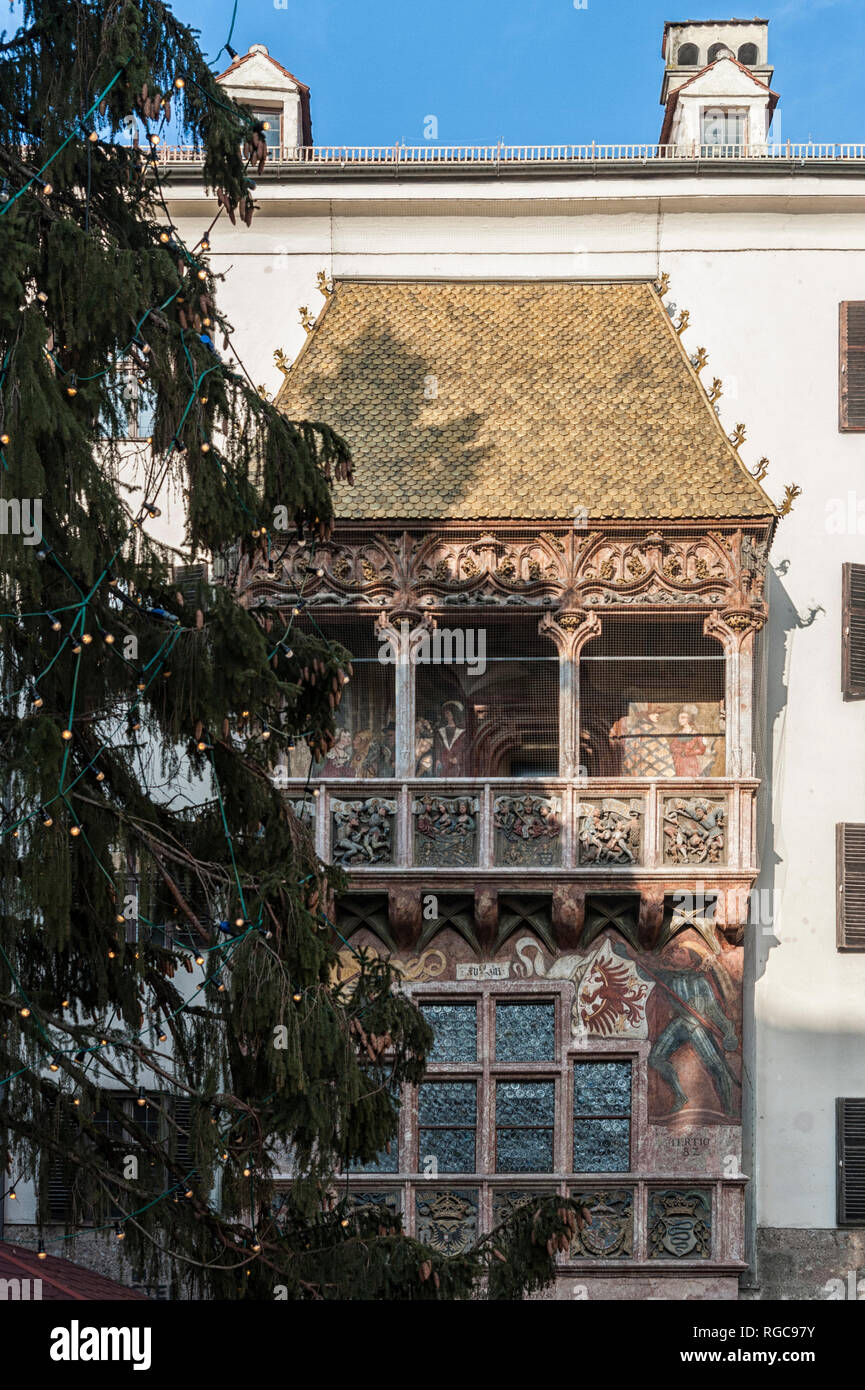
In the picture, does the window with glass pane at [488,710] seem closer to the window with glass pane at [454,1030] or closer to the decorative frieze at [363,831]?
the decorative frieze at [363,831]

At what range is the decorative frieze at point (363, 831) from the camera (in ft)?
60.6

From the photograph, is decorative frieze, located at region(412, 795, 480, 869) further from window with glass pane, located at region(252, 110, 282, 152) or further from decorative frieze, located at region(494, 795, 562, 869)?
window with glass pane, located at region(252, 110, 282, 152)

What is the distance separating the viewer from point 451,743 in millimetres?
19984

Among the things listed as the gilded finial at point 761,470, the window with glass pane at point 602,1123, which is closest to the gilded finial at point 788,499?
the gilded finial at point 761,470

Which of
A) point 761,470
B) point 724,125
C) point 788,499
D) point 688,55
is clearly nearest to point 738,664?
point 788,499

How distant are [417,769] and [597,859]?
2.22 meters

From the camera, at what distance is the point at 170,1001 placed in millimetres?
12758

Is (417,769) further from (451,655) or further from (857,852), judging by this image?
(857,852)

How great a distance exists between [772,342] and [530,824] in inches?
255

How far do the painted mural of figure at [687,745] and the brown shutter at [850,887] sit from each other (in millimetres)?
1688

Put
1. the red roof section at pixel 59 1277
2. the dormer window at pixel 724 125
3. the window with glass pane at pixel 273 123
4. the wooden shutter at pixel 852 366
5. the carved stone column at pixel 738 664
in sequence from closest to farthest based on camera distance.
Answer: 1. the red roof section at pixel 59 1277
2. the carved stone column at pixel 738 664
3. the wooden shutter at pixel 852 366
4. the window with glass pane at pixel 273 123
5. the dormer window at pixel 724 125

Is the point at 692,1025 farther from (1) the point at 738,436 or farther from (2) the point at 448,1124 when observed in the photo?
(1) the point at 738,436

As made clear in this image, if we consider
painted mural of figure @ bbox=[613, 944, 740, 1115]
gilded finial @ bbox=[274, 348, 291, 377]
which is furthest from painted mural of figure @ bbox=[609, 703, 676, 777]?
gilded finial @ bbox=[274, 348, 291, 377]

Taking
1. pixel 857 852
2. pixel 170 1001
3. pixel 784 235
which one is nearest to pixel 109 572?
pixel 170 1001
